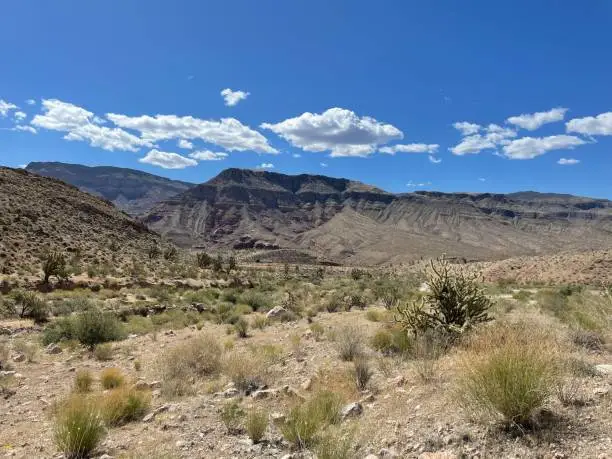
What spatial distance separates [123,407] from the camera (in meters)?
7.07

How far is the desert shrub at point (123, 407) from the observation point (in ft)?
22.5

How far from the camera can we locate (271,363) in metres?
10.2

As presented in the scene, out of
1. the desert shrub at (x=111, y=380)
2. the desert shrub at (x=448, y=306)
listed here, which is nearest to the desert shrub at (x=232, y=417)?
the desert shrub at (x=111, y=380)

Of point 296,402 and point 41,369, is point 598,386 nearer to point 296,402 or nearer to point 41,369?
point 296,402

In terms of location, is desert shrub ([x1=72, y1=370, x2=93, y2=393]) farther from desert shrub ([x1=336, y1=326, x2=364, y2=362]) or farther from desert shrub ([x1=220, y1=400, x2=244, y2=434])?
desert shrub ([x1=336, y1=326, x2=364, y2=362])

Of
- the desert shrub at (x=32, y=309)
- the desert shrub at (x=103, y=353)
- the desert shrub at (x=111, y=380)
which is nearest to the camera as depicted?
the desert shrub at (x=111, y=380)

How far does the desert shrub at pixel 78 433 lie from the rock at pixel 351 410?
3.34 meters

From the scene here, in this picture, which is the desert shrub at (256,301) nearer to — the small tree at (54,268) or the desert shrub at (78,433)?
the small tree at (54,268)

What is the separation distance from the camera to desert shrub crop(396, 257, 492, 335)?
10422mm

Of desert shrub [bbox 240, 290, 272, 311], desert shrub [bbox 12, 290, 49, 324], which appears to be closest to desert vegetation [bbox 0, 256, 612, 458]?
desert shrub [bbox 12, 290, 49, 324]

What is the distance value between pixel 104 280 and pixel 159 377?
77.3 feet

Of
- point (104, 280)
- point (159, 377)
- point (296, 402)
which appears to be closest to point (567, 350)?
point (296, 402)

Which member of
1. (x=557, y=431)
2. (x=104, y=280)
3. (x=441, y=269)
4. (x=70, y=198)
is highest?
(x=70, y=198)

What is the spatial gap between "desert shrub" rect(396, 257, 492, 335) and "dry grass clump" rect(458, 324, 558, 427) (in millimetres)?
4603
